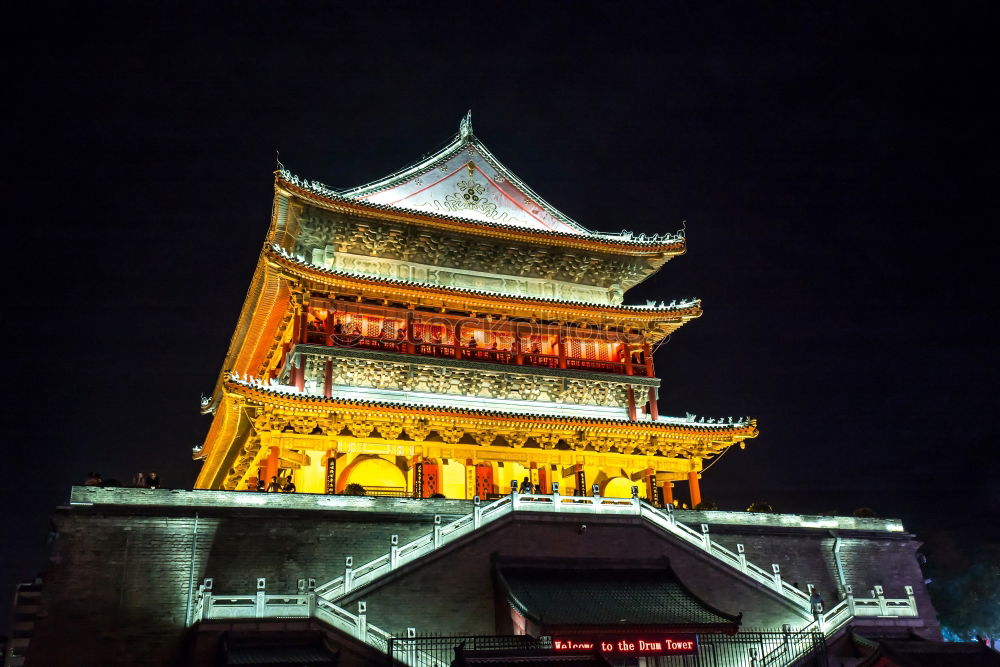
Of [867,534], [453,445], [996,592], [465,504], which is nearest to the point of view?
[465,504]

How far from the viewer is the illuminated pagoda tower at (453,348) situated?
2641 cm

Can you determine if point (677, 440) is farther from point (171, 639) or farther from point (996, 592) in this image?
point (996, 592)

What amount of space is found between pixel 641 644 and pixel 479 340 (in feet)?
46.2

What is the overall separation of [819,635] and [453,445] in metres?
12.2

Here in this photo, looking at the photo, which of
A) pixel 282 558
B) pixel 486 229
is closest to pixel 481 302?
pixel 486 229

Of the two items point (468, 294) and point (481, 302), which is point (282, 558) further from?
point (481, 302)

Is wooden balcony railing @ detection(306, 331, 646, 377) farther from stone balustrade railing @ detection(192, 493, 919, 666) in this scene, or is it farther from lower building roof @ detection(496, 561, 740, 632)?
lower building roof @ detection(496, 561, 740, 632)

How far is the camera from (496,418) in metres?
26.4

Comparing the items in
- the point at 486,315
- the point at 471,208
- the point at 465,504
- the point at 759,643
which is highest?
the point at 471,208

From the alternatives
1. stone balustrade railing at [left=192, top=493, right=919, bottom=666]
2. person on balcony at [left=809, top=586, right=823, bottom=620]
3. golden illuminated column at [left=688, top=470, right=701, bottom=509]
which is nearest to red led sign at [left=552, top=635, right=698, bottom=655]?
stone balustrade railing at [left=192, top=493, right=919, bottom=666]

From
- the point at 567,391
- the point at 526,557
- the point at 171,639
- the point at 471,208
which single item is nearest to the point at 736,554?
the point at 526,557

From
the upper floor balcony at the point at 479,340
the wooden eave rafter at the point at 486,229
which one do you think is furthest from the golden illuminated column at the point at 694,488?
the wooden eave rafter at the point at 486,229

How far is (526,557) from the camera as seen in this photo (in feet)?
65.3

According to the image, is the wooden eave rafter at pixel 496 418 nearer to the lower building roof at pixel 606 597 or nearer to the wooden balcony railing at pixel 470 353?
the wooden balcony railing at pixel 470 353
